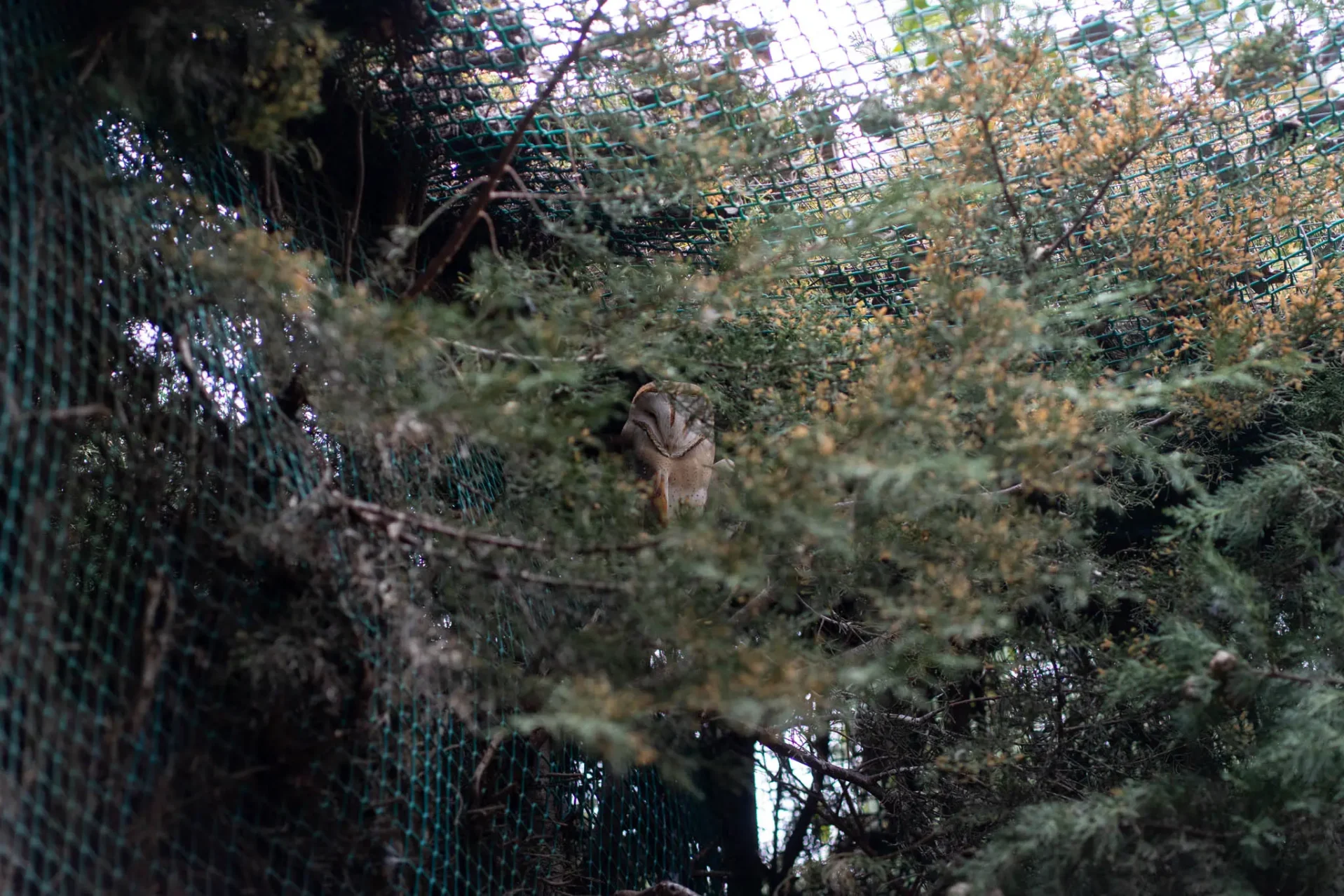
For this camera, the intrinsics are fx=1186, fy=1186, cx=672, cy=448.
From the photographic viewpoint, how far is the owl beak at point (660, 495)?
2334 millimetres

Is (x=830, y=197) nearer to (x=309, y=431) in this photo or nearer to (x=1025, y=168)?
(x=1025, y=168)

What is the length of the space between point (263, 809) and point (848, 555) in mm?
849

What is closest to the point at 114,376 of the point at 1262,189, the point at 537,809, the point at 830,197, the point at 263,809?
the point at 263,809

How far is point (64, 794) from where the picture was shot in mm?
1295

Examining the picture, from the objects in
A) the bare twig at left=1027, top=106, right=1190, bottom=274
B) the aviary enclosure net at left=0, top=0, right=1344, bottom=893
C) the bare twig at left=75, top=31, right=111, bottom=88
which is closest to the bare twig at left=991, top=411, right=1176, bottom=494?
the aviary enclosure net at left=0, top=0, right=1344, bottom=893

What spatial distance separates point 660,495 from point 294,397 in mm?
911

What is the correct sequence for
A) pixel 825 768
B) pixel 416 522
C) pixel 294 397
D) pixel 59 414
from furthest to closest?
1. pixel 825 768
2. pixel 294 397
3. pixel 416 522
4. pixel 59 414

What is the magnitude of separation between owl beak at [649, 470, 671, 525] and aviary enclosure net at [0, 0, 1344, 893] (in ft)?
1.05

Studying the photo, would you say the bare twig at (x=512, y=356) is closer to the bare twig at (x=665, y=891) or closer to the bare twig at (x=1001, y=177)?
the bare twig at (x=1001, y=177)

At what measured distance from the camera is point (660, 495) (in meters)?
2.43

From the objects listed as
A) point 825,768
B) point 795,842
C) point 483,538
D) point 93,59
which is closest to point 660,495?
point 825,768

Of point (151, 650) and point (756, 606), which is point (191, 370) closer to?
point (151, 650)

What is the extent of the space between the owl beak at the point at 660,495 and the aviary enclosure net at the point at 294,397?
1.05 feet

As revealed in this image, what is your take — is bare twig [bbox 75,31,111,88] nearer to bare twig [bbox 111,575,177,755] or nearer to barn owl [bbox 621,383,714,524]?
bare twig [bbox 111,575,177,755]
